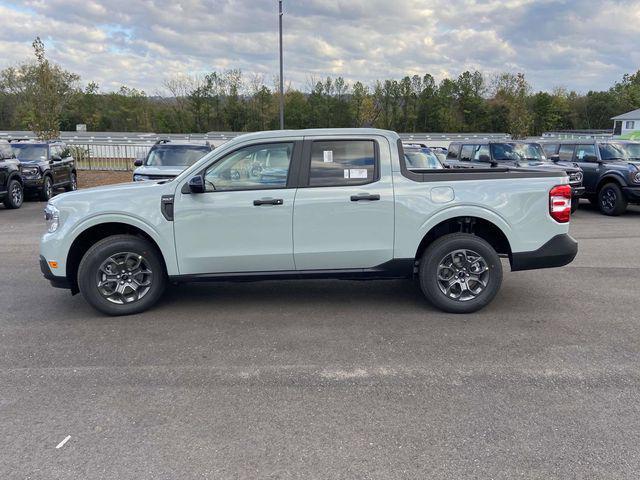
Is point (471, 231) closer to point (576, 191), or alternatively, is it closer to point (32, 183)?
point (576, 191)

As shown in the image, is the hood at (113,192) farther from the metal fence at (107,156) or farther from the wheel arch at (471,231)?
the metal fence at (107,156)

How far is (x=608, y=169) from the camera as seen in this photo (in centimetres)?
1291

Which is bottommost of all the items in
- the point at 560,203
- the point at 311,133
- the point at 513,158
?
the point at 560,203

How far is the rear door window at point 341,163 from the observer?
528 cm

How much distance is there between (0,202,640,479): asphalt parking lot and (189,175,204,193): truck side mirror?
1.32m

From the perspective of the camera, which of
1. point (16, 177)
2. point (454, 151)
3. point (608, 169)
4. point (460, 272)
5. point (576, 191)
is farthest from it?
point (454, 151)

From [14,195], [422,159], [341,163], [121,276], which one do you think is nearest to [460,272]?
[341,163]

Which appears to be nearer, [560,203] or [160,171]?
[560,203]

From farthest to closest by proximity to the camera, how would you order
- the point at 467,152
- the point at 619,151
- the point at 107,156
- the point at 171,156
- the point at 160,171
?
the point at 107,156 → the point at 467,152 → the point at 619,151 → the point at 171,156 → the point at 160,171

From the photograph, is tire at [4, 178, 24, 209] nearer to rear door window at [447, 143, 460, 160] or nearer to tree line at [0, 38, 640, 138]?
rear door window at [447, 143, 460, 160]

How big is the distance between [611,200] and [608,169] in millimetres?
773

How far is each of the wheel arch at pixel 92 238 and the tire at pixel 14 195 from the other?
9.86 metres

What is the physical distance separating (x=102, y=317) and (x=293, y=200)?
2.33 meters

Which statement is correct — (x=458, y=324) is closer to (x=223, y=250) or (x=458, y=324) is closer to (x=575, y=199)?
(x=223, y=250)
